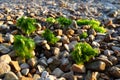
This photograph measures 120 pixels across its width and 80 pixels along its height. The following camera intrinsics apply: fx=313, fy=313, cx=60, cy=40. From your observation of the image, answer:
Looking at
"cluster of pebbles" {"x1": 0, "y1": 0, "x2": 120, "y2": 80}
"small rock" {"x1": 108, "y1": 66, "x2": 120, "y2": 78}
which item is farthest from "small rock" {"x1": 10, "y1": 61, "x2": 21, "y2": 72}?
"small rock" {"x1": 108, "y1": 66, "x2": 120, "y2": 78}

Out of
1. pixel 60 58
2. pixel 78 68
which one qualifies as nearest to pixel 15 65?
pixel 60 58

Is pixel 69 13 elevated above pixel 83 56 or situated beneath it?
situated beneath

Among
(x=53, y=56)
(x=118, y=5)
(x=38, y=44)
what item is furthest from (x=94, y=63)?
(x=118, y=5)

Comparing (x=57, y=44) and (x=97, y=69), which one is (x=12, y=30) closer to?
(x=57, y=44)

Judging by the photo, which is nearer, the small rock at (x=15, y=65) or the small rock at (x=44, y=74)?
the small rock at (x=44, y=74)

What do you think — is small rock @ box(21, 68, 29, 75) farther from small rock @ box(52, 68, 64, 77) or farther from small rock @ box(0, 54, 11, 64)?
small rock @ box(52, 68, 64, 77)

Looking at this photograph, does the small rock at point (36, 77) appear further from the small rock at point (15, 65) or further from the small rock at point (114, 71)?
the small rock at point (114, 71)

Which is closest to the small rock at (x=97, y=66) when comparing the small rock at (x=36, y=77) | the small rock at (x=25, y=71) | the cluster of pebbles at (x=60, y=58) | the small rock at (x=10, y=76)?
the cluster of pebbles at (x=60, y=58)

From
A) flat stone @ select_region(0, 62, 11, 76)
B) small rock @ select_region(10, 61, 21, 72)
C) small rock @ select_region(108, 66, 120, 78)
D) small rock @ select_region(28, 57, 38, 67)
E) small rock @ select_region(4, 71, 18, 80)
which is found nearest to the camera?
small rock @ select_region(4, 71, 18, 80)
